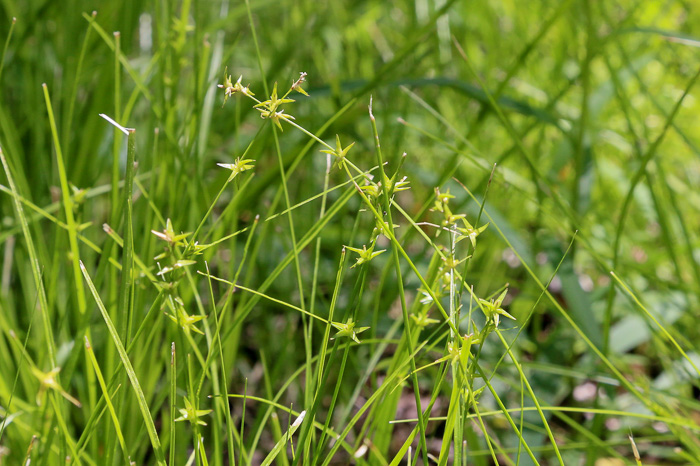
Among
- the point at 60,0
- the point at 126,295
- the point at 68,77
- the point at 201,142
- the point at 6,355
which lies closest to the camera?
the point at 126,295

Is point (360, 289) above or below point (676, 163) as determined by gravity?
above

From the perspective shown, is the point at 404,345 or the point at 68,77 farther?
the point at 68,77

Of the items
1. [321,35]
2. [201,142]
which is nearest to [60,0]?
[201,142]

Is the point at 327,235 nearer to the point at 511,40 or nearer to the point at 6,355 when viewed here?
the point at 6,355

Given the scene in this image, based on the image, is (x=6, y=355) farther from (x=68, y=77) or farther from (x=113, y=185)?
(x=68, y=77)

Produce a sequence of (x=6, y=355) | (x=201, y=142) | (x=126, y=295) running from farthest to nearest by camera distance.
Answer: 1. (x=201, y=142)
2. (x=6, y=355)
3. (x=126, y=295)

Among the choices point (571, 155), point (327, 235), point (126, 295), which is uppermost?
point (126, 295)
